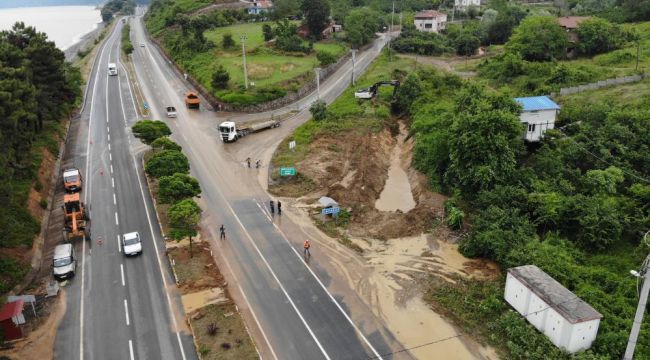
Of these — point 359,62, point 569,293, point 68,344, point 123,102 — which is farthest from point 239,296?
point 359,62

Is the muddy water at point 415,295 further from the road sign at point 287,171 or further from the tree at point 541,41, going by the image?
the tree at point 541,41

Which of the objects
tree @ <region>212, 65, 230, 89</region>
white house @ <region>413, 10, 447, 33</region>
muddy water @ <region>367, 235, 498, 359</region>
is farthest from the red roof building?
white house @ <region>413, 10, 447, 33</region>

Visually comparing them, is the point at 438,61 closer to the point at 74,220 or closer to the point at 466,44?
the point at 466,44

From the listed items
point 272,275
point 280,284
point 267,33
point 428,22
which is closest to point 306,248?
point 272,275

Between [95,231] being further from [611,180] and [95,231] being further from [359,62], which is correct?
[359,62]

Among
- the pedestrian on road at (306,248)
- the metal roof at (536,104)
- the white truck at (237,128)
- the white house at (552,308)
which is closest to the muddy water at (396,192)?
the pedestrian on road at (306,248)
